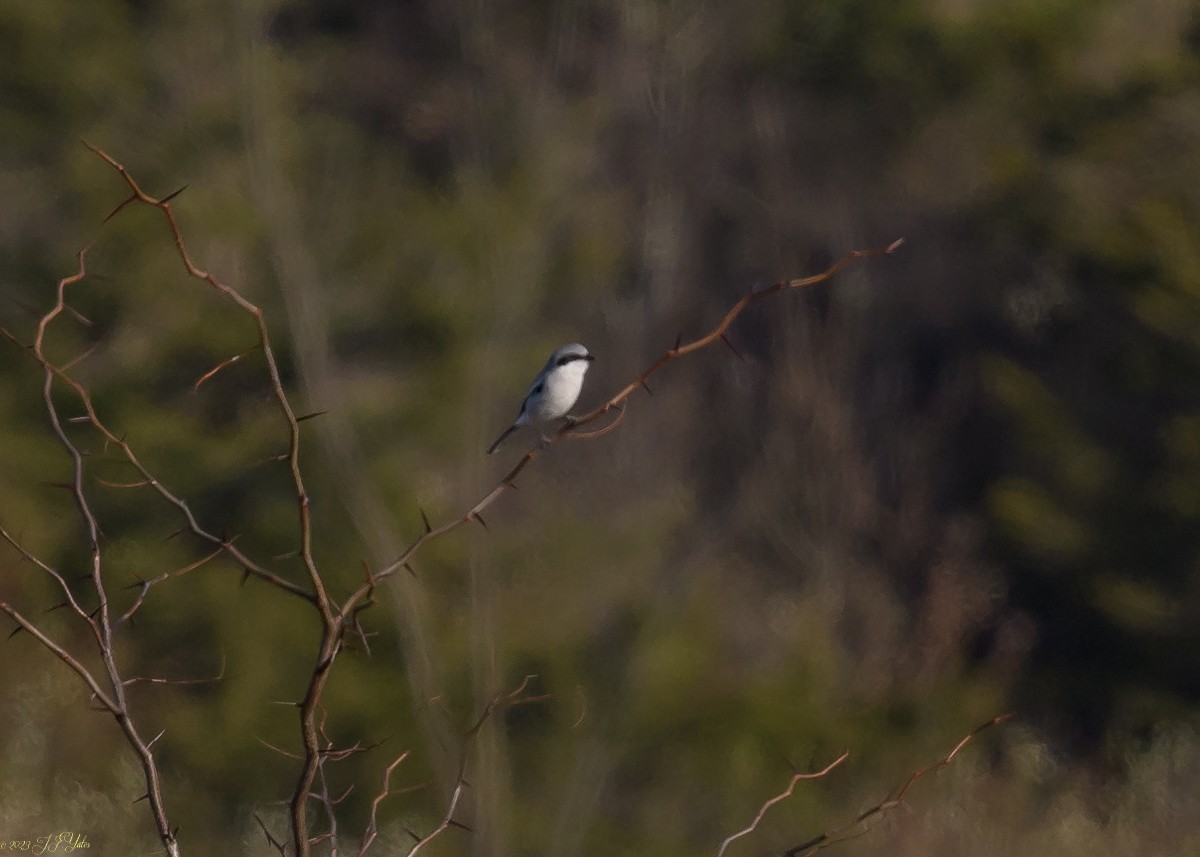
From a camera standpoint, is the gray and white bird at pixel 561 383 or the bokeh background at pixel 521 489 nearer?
the gray and white bird at pixel 561 383

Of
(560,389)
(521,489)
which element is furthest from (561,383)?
(521,489)

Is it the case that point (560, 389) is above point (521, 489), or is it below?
above

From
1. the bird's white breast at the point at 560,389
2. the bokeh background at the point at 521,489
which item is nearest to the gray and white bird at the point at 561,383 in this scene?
the bird's white breast at the point at 560,389

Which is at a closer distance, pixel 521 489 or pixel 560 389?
pixel 560 389

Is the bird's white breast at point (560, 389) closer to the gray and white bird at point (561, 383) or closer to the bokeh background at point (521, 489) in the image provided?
the gray and white bird at point (561, 383)

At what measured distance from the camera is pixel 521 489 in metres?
7.82

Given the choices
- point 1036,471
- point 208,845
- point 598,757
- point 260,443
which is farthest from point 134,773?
point 1036,471

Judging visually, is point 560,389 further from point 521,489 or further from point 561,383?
point 521,489

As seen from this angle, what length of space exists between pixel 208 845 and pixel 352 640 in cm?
121

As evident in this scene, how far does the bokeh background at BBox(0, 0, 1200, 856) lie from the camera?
297 inches

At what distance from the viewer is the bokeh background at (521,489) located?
755cm

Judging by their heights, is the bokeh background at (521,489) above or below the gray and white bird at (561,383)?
below

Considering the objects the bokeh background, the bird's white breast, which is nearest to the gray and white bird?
the bird's white breast

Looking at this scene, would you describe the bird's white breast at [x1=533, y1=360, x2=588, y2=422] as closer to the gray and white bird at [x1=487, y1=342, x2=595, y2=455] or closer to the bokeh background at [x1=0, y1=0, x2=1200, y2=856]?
the gray and white bird at [x1=487, y1=342, x2=595, y2=455]
